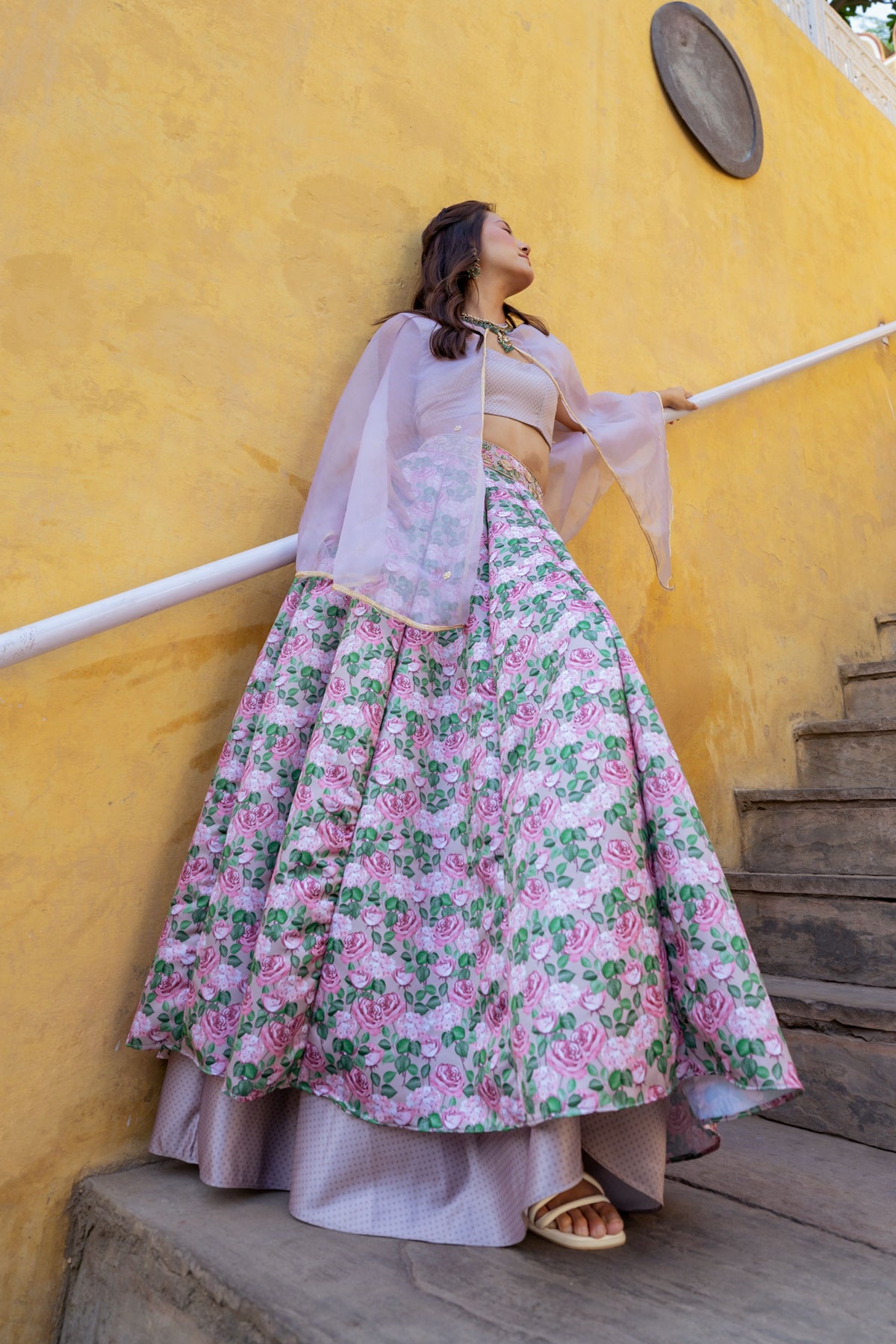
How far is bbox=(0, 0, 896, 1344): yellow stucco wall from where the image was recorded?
1.35 meters

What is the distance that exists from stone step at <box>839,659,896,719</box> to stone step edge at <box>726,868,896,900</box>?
0.88 meters

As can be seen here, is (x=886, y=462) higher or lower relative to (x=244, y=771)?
higher

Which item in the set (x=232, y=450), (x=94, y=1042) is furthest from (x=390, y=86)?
(x=94, y=1042)

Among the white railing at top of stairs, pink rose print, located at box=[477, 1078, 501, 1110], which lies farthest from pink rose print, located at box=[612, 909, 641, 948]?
the white railing at top of stairs

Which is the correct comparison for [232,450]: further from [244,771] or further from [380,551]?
[244,771]

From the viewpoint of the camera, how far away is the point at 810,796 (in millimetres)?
2162

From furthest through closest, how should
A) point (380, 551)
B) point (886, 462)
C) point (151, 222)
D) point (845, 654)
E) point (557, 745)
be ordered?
point (886, 462) → point (845, 654) → point (151, 222) → point (380, 551) → point (557, 745)

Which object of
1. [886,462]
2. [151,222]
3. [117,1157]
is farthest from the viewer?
[886,462]

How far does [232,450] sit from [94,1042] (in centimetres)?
98

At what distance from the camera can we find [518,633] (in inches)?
53.8

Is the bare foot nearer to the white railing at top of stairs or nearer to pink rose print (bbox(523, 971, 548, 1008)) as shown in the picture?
pink rose print (bbox(523, 971, 548, 1008))

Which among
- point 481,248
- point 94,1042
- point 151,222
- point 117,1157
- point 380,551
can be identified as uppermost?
point 481,248

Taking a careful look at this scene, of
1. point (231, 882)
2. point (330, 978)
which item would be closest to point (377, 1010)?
point (330, 978)

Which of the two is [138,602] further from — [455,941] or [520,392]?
[520,392]
